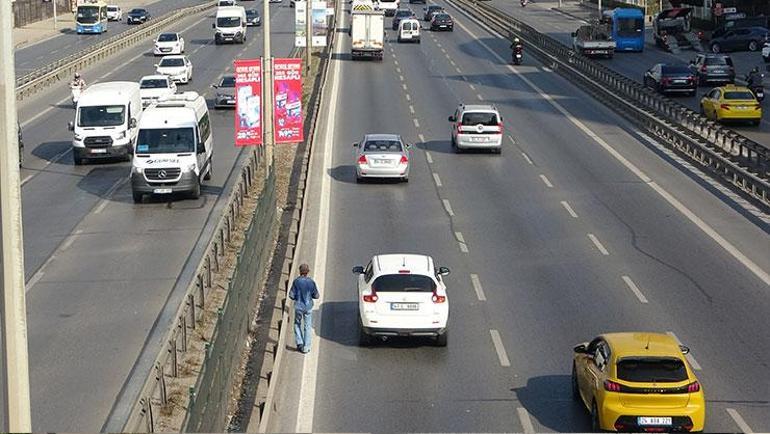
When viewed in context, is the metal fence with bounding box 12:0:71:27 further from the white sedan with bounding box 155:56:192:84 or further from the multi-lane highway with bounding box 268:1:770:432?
the multi-lane highway with bounding box 268:1:770:432

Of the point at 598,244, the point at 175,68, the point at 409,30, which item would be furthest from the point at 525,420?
the point at 409,30

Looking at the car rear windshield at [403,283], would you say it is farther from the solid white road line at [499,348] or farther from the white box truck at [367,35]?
the white box truck at [367,35]

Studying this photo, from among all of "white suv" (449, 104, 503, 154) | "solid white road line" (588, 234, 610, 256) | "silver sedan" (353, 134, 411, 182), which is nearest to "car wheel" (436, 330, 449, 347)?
"solid white road line" (588, 234, 610, 256)

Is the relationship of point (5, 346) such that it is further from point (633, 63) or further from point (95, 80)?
point (633, 63)

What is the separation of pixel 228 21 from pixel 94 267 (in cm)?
6381

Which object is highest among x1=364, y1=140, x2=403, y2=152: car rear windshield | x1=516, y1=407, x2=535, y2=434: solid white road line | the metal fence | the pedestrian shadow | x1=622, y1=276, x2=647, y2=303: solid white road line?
x1=364, y1=140, x2=403, y2=152: car rear windshield

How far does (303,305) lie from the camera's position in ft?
73.8

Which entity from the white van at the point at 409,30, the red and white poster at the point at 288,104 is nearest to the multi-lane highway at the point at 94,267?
the red and white poster at the point at 288,104

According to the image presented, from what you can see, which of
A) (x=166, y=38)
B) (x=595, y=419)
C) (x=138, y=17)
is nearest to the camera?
(x=595, y=419)

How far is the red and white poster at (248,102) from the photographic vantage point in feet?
120

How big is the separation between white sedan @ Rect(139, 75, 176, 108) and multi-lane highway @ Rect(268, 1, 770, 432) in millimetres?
7892

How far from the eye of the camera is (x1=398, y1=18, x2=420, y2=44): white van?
3664 inches

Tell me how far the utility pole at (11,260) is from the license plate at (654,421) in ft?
29.5

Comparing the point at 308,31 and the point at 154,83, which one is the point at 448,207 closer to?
the point at 154,83
